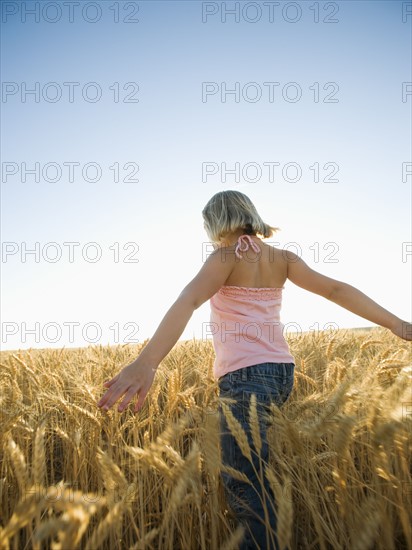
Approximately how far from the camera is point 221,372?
5.87 ft

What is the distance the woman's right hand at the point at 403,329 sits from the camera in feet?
6.05

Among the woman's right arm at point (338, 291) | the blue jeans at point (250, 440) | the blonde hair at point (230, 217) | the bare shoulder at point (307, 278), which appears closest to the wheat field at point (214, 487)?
the blue jeans at point (250, 440)

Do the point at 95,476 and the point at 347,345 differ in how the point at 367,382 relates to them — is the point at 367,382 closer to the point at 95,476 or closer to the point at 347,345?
the point at 95,476

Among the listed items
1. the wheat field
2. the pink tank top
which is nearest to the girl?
the pink tank top

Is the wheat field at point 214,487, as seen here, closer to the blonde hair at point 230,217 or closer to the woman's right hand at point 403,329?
the woman's right hand at point 403,329

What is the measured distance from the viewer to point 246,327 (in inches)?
71.3

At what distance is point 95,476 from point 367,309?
1.38 metres

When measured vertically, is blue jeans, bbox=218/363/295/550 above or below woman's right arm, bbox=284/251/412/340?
below

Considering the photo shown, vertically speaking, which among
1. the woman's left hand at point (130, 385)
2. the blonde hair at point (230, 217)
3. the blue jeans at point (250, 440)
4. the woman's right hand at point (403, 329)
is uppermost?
the blonde hair at point (230, 217)

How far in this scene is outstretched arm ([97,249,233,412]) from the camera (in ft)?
4.21

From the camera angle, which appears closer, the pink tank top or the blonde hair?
the pink tank top

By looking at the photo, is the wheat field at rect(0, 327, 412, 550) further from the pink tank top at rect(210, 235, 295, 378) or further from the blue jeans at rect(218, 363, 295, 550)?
the pink tank top at rect(210, 235, 295, 378)

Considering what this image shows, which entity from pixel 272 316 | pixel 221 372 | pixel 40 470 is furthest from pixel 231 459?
pixel 40 470

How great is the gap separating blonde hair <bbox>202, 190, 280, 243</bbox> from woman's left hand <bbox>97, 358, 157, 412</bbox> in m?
0.86
